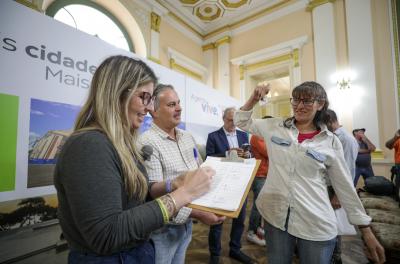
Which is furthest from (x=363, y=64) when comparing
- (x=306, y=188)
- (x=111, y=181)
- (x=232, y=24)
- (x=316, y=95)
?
(x=111, y=181)

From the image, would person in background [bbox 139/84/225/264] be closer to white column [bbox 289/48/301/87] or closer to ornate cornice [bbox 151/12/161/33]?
ornate cornice [bbox 151/12/161/33]

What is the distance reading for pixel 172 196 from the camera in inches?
28.6

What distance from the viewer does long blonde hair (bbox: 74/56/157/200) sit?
27.5 inches

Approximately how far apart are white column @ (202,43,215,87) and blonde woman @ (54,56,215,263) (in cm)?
736

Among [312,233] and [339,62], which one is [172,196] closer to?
[312,233]

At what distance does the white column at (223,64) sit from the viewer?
24.8 feet

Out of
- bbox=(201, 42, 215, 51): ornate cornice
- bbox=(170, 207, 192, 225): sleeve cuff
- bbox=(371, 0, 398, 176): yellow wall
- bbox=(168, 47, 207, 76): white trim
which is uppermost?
bbox=(201, 42, 215, 51): ornate cornice

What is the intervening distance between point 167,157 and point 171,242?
0.52 metres

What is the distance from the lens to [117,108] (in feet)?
2.44

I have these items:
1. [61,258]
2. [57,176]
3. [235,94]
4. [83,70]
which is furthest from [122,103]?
[235,94]

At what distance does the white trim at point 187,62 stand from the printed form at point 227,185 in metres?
6.18

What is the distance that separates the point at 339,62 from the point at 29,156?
6768 millimetres

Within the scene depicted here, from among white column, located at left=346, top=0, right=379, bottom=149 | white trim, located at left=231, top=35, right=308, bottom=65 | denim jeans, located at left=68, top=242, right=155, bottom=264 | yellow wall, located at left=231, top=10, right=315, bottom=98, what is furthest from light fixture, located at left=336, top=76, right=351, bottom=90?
denim jeans, located at left=68, top=242, right=155, bottom=264

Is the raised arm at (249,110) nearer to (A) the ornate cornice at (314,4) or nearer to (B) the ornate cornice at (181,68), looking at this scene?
(B) the ornate cornice at (181,68)
